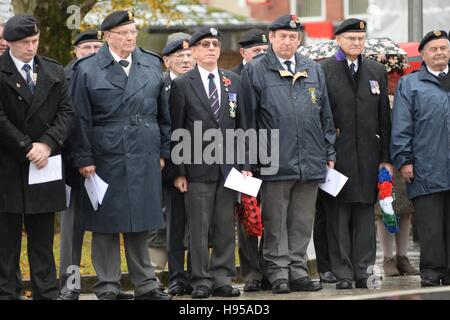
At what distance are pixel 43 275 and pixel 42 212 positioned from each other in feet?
1.86

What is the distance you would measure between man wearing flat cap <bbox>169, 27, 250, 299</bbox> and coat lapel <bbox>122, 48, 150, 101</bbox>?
52cm

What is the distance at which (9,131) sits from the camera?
11.4m

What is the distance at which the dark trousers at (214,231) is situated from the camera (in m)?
12.5

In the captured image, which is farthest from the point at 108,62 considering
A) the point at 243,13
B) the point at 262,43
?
the point at 243,13

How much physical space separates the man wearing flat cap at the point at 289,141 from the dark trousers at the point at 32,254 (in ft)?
7.09

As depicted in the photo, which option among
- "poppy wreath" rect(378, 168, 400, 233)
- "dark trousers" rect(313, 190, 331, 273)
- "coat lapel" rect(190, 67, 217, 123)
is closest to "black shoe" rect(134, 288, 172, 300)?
"coat lapel" rect(190, 67, 217, 123)

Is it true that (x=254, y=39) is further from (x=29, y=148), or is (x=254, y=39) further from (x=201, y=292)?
(x=29, y=148)

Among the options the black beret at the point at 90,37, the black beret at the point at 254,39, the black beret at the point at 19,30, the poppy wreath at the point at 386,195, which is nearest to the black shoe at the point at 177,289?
the poppy wreath at the point at 386,195

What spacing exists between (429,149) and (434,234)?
830 millimetres

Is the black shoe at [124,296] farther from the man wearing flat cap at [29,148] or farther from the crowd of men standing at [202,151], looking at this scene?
the man wearing flat cap at [29,148]

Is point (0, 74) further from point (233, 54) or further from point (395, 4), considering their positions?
point (233, 54)

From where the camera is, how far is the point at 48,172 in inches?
461

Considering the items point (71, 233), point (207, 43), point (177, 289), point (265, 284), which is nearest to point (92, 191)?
point (71, 233)
